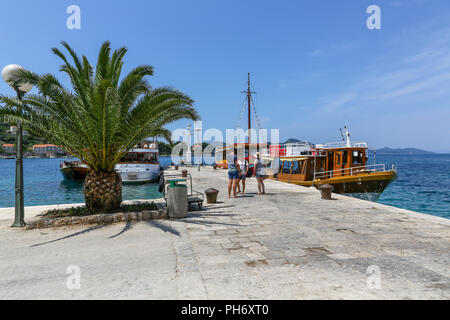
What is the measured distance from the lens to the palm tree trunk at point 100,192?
23.5 feet

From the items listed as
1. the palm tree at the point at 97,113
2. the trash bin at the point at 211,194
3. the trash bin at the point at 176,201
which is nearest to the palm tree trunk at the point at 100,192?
the palm tree at the point at 97,113

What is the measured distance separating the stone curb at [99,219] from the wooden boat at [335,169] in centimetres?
1250

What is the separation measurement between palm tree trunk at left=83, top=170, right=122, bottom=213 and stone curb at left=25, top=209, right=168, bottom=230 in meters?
0.51

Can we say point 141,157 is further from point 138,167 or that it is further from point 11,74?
point 11,74

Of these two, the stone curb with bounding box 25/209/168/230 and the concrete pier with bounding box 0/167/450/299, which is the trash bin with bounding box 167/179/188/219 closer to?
the stone curb with bounding box 25/209/168/230

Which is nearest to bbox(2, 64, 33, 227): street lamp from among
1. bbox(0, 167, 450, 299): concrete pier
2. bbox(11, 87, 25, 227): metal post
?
bbox(11, 87, 25, 227): metal post

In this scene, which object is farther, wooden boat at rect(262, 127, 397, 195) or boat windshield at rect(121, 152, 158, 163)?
boat windshield at rect(121, 152, 158, 163)

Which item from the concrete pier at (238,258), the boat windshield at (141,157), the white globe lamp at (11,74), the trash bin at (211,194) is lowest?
the concrete pier at (238,258)

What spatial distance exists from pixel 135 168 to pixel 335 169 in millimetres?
19366

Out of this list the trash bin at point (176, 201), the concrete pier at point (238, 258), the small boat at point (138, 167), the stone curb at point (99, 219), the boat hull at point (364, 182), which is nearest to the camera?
the concrete pier at point (238, 258)

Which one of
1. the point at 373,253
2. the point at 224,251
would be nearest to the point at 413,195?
the point at 373,253

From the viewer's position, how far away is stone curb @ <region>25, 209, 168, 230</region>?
21.2 feet

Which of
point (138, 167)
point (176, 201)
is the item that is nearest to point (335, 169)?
point (176, 201)

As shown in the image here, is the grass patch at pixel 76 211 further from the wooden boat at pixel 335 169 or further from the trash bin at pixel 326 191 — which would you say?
the wooden boat at pixel 335 169
